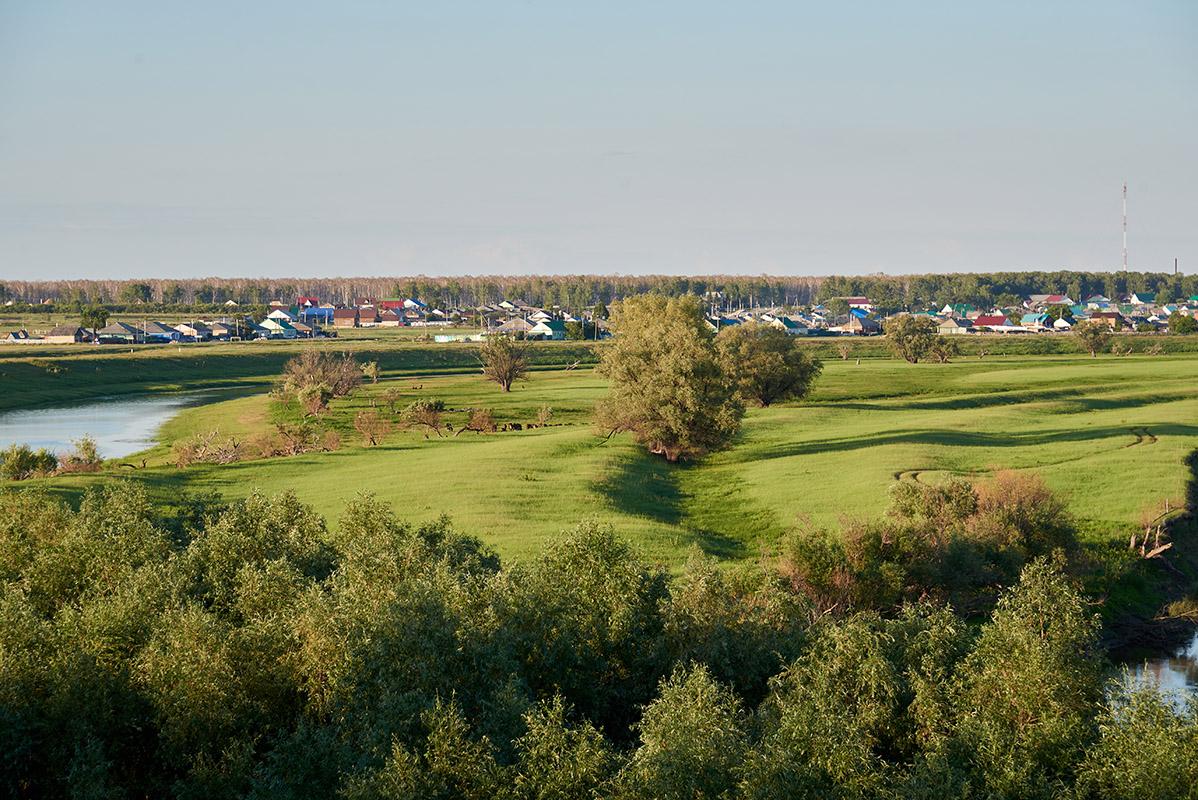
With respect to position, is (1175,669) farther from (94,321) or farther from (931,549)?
(94,321)

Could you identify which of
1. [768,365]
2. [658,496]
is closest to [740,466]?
[658,496]

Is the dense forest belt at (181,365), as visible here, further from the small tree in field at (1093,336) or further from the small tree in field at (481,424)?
the small tree in field at (1093,336)

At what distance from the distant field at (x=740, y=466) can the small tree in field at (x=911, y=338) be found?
139ft

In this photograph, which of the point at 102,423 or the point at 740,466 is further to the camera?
the point at 102,423

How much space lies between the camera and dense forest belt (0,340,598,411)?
117875mm

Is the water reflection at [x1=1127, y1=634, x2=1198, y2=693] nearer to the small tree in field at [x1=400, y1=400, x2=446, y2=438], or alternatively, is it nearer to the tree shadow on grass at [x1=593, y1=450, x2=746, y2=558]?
the tree shadow on grass at [x1=593, y1=450, x2=746, y2=558]

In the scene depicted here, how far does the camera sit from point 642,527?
47.6m

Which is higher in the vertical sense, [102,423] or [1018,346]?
[1018,346]

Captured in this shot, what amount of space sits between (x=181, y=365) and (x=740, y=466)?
95.1 meters

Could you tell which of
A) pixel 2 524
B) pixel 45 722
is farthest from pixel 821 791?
pixel 2 524

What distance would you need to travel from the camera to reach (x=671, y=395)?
66188mm

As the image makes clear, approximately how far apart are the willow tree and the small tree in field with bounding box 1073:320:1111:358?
103 metres

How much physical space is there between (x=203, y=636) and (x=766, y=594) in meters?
14.4

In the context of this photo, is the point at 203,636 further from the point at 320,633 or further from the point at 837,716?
the point at 837,716
